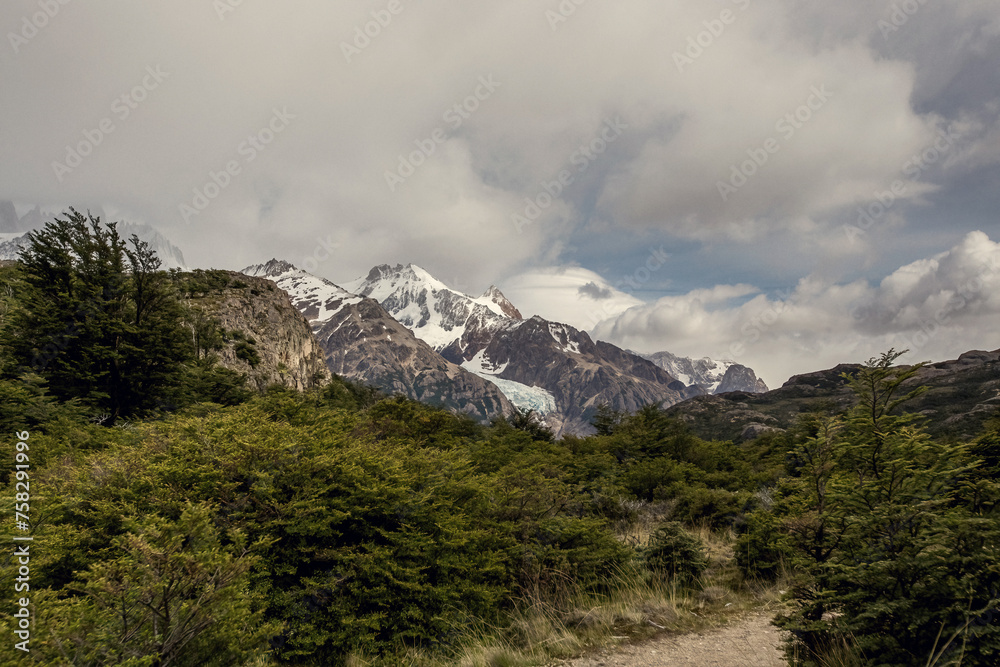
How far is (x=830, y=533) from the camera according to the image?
4336mm

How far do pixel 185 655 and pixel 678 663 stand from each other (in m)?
4.94

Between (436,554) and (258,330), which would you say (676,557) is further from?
(258,330)

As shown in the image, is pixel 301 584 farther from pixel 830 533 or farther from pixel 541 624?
pixel 830 533

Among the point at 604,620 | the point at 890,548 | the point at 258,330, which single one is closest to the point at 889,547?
the point at 890,548

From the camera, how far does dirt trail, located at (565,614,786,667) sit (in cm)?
482

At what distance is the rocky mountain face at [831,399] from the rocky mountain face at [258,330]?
109ft

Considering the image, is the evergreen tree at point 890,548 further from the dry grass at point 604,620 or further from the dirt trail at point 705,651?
the dry grass at point 604,620

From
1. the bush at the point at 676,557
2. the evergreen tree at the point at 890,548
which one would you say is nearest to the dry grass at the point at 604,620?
the bush at the point at 676,557

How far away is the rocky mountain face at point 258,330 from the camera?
3403 cm

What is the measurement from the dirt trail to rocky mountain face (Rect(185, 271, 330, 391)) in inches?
1244

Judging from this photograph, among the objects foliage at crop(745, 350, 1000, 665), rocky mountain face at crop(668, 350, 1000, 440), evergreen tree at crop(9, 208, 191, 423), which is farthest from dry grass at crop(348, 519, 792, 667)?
rocky mountain face at crop(668, 350, 1000, 440)

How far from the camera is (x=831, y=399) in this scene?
48344mm

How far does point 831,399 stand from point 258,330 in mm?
62167

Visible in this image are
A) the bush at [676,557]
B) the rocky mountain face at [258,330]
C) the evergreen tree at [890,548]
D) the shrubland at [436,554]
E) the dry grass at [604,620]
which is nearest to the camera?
the evergreen tree at [890,548]
